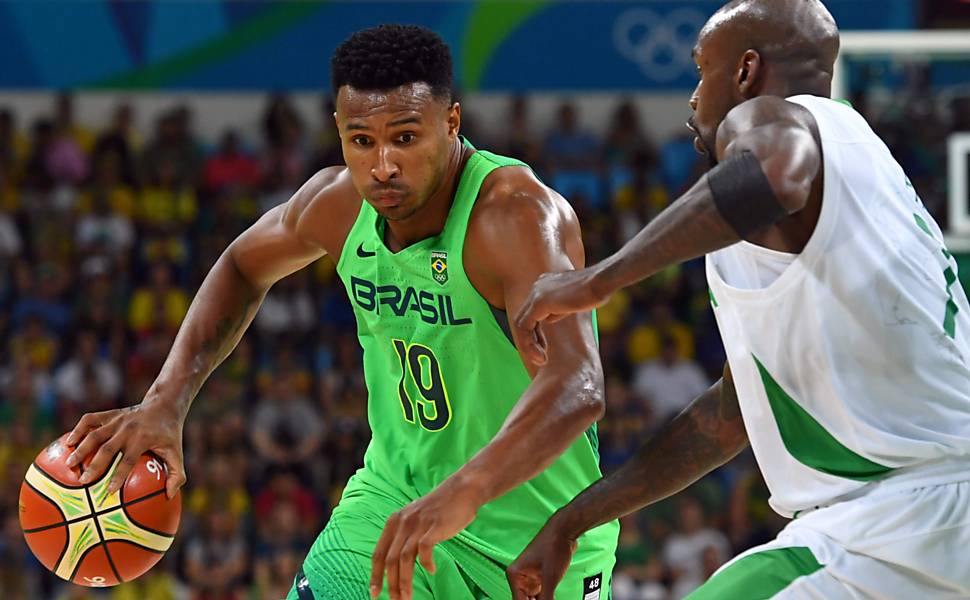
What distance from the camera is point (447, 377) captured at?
4.13 metres

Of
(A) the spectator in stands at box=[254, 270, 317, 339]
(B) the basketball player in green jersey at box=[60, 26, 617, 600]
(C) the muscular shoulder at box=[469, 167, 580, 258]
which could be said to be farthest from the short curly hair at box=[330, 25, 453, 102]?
(A) the spectator in stands at box=[254, 270, 317, 339]

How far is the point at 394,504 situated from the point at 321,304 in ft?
27.7

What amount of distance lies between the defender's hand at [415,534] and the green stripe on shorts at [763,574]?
0.59 m

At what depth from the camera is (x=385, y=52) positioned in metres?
4.01

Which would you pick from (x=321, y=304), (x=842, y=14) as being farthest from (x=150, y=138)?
(x=842, y=14)

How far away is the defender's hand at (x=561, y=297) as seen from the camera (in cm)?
306

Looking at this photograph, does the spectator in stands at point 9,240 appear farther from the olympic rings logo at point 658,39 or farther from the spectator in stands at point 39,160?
the olympic rings logo at point 658,39

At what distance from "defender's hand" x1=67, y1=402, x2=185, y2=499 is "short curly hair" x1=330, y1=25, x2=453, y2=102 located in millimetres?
1202

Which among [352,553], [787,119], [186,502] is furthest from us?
[186,502]

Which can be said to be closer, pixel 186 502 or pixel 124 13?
pixel 186 502

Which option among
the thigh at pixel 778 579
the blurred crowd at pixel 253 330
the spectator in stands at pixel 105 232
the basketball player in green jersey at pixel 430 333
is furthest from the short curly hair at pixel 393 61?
the spectator in stands at pixel 105 232

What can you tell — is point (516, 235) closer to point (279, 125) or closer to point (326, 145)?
point (326, 145)

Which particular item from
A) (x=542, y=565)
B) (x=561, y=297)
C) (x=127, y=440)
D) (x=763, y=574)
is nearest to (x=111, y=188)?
(x=127, y=440)

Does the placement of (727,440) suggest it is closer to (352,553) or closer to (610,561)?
(610,561)
